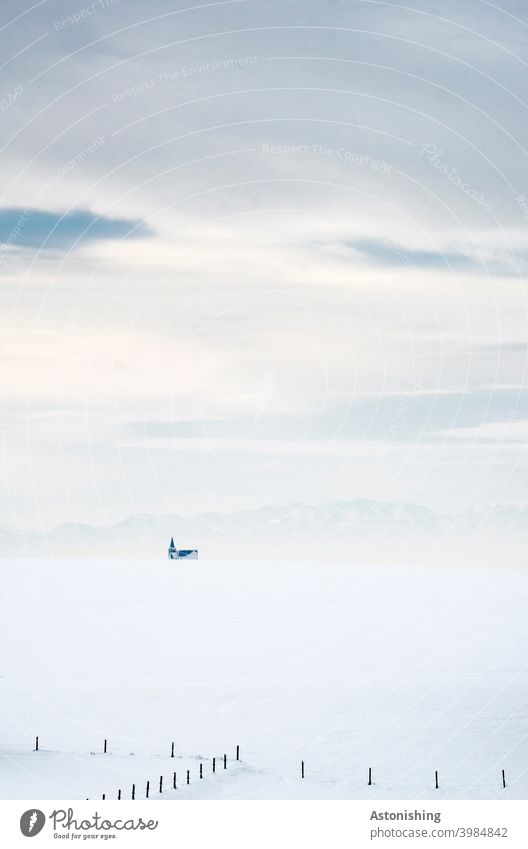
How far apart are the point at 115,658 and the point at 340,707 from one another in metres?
58.1

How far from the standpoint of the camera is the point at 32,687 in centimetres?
11844

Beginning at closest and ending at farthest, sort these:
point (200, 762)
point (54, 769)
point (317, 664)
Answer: point (54, 769), point (200, 762), point (317, 664)

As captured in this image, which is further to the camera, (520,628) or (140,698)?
(520,628)

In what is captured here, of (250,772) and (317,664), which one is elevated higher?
(317,664)

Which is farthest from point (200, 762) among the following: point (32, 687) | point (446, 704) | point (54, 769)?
point (32, 687)

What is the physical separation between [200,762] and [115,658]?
272ft

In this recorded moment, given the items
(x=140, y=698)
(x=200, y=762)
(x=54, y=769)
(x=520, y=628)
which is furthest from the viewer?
(x=520, y=628)

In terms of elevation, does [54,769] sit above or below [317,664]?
below

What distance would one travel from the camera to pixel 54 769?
65625 mm
